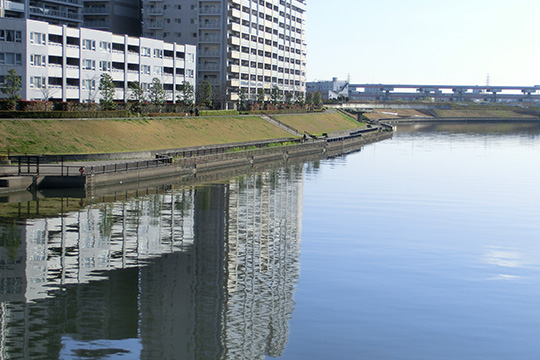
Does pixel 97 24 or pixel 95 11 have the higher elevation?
pixel 95 11

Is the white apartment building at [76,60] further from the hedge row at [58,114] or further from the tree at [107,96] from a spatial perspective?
the hedge row at [58,114]

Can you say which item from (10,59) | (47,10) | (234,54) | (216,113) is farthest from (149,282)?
(234,54)

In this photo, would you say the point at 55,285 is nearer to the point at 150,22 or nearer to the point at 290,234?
the point at 290,234

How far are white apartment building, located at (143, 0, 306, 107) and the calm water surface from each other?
80.9 metres

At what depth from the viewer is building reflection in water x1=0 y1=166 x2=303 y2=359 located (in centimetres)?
2311

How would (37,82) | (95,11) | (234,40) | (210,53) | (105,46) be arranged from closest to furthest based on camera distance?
1. (37,82)
2. (105,46)
3. (95,11)
4. (210,53)
5. (234,40)

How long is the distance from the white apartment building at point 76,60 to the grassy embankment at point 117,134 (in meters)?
11.7

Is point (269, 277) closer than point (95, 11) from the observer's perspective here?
Result: Yes

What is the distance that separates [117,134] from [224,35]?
226 feet

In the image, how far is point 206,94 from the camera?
121500 mm

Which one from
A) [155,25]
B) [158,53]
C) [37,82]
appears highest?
[155,25]

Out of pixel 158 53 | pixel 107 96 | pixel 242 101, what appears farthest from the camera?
pixel 242 101

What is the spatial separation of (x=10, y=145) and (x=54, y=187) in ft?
42.8

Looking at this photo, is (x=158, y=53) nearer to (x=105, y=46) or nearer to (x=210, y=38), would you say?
(x=105, y=46)
